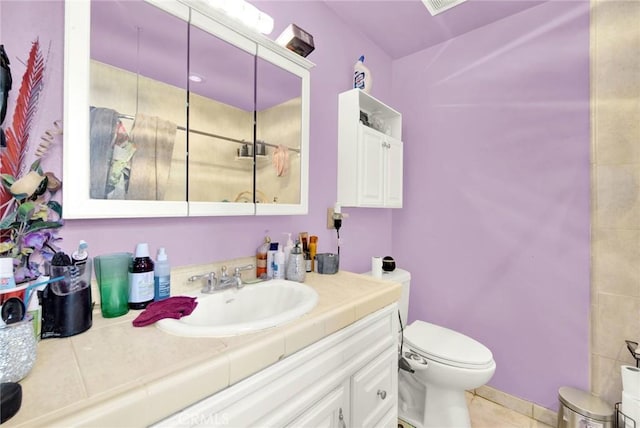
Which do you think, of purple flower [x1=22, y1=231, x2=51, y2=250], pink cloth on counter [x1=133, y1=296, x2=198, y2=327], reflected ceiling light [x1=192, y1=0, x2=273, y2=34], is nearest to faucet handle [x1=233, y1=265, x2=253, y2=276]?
pink cloth on counter [x1=133, y1=296, x2=198, y2=327]

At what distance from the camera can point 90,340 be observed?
0.68 metres

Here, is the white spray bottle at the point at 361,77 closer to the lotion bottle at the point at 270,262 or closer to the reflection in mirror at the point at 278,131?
the reflection in mirror at the point at 278,131

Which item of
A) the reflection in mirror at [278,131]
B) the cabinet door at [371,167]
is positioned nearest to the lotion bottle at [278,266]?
the reflection in mirror at [278,131]

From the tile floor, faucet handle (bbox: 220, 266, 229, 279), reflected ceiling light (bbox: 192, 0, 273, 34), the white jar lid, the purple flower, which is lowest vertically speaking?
the tile floor

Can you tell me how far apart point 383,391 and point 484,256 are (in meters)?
1.17

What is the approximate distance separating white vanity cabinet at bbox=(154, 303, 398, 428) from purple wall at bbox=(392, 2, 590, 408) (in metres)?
0.99

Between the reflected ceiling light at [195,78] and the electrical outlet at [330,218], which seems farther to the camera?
the electrical outlet at [330,218]

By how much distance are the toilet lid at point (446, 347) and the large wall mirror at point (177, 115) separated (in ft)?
3.12

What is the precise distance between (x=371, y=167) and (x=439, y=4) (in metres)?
1.00

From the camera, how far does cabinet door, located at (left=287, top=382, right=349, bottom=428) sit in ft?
2.59

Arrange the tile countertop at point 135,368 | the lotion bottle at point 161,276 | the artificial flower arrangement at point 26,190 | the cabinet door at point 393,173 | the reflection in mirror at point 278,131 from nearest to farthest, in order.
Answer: the tile countertop at point 135,368 → the artificial flower arrangement at point 26,190 → the lotion bottle at point 161,276 → the reflection in mirror at point 278,131 → the cabinet door at point 393,173

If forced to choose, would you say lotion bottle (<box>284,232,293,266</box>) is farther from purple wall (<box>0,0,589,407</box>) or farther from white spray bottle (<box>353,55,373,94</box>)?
white spray bottle (<box>353,55,373,94</box>)

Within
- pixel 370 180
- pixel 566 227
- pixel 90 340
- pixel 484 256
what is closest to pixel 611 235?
pixel 566 227

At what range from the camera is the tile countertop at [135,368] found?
0.46 metres
